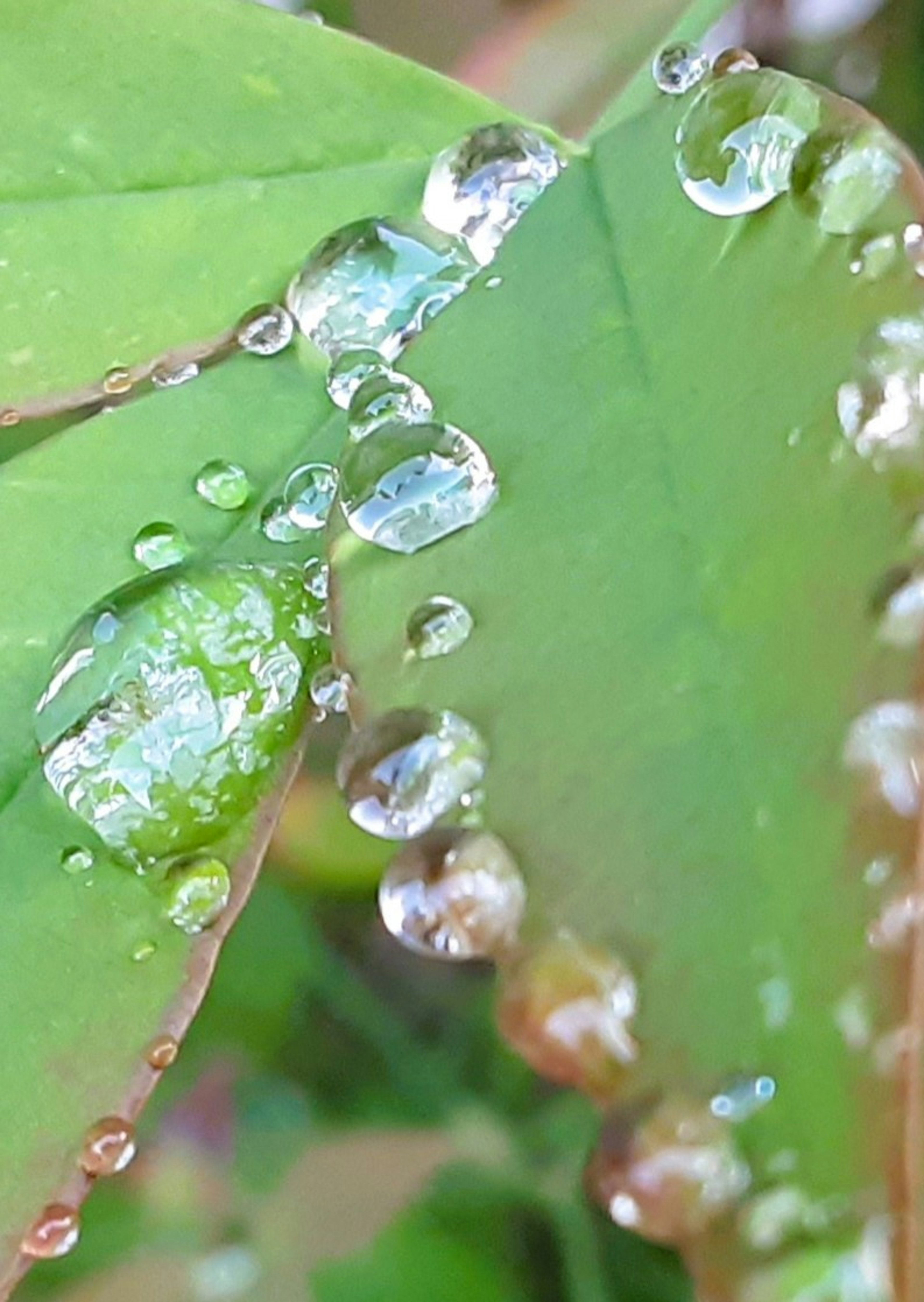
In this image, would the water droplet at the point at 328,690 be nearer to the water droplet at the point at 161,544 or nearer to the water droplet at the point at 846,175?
the water droplet at the point at 161,544

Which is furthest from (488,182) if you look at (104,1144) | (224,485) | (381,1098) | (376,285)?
(381,1098)

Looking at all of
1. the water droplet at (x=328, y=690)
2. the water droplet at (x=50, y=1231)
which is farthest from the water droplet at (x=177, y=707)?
the water droplet at (x=50, y=1231)

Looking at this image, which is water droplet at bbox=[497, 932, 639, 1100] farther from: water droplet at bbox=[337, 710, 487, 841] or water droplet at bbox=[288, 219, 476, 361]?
water droplet at bbox=[288, 219, 476, 361]

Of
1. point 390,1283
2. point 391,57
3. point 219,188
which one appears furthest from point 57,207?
point 390,1283

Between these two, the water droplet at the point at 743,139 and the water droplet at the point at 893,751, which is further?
the water droplet at the point at 743,139

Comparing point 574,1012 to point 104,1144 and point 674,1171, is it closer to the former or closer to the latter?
point 674,1171

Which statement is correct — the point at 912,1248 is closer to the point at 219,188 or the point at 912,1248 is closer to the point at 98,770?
the point at 98,770
